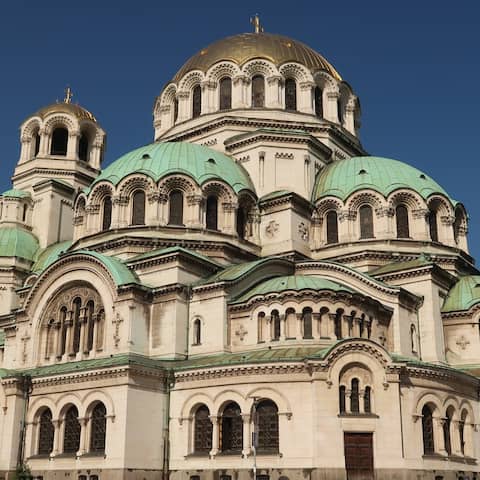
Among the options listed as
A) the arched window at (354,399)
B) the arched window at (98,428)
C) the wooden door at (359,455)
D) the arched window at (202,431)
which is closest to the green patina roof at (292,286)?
the arched window at (354,399)

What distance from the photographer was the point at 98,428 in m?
29.4

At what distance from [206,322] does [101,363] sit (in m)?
4.78

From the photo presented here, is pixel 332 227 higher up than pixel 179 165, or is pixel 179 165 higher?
pixel 179 165

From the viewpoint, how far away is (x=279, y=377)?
27453mm

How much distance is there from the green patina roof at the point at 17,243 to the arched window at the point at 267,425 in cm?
2252

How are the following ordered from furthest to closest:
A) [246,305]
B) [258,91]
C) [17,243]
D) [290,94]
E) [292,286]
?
1. [17,243]
2. [290,94]
3. [258,91]
4. [246,305]
5. [292,286]

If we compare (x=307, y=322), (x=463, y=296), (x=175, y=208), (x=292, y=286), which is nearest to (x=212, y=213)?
(x=175, y=208)

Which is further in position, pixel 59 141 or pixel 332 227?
pixel 59 141

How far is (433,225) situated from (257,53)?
15.0 metres

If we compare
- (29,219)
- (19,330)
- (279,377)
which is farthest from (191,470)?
(29,219)

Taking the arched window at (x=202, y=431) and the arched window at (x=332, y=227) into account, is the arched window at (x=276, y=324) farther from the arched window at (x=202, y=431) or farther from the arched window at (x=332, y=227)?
the arched window at (x=332, y=227)

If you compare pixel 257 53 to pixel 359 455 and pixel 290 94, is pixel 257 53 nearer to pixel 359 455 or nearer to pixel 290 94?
pixel 290 94

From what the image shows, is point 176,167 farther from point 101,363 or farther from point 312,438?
point 312,438

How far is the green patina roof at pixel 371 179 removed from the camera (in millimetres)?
38438
